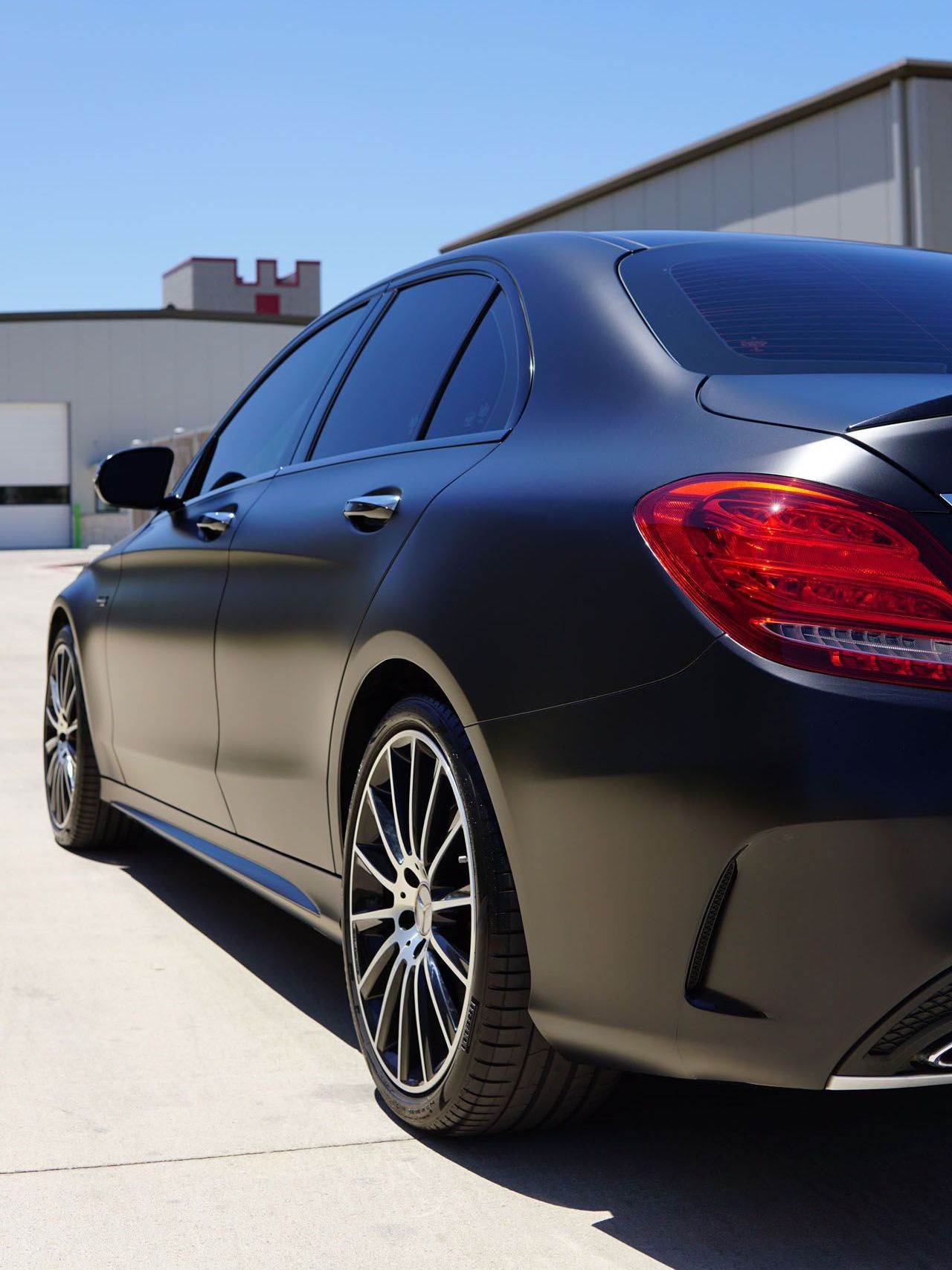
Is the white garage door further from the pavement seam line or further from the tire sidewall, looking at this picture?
the pavement seam line

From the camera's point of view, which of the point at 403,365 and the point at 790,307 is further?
the point at 403,365

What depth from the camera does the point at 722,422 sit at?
221 centimetres

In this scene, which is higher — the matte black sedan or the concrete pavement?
the matte black sedan

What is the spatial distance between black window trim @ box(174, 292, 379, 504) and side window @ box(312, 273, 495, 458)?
11 cm

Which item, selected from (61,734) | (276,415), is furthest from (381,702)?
(61,734)

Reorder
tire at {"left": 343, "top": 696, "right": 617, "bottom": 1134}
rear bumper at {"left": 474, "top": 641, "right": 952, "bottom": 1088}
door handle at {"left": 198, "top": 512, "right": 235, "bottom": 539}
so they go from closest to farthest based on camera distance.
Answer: rear bumper at {"left": 474, "top": 641, "right": 952, "bottom": 1088}
tire at {"left": 343, "top": 696, "right": 617, "bottom": 1134}
door handle at {"left": 198, "top": 512, "right": 235, "bottom": 539}

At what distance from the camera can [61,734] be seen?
5289 mm

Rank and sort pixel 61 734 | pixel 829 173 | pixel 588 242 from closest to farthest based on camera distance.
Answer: pixel 588 242
pixel 61 734
pixel 829 173

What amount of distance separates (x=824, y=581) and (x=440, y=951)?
996mm

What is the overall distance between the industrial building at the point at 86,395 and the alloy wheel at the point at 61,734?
47.5 metres

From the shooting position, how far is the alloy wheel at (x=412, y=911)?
2594 mm

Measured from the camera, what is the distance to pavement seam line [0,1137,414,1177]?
2.59 m

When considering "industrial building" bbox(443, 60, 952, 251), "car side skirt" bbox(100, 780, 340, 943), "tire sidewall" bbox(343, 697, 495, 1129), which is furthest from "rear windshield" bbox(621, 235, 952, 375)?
"industrial building" bbox(443, 60, 952, 251)

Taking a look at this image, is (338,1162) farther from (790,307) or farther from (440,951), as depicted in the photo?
(790,307)
